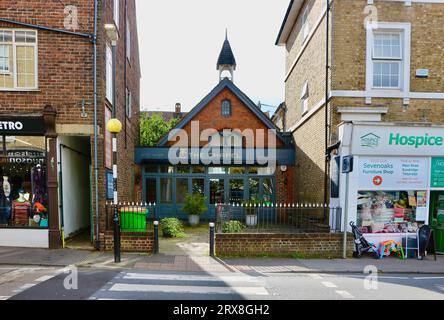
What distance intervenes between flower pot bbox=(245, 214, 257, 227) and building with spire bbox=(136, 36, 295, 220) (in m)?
6.11

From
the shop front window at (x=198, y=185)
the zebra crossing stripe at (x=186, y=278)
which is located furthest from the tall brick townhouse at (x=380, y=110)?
the shop front window at (x=198, y=185)

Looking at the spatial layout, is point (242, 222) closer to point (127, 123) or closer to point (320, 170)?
point (320, 170)

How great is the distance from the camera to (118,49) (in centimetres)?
1252

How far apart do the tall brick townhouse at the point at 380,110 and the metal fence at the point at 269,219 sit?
69cm

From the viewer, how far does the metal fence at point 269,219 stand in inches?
379

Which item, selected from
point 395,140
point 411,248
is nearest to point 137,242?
point 411,248

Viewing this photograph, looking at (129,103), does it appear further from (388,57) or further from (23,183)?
(388,57)

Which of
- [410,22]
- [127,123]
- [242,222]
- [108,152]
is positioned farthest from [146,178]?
[410,22]

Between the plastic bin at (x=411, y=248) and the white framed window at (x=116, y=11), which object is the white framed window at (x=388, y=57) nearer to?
the plastic bin at (x=411, y=248)

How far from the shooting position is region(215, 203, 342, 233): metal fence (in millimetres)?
9625

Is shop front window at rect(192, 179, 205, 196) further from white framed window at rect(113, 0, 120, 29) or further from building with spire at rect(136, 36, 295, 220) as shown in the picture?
white framed window at rect(113, 0, 120, 29)

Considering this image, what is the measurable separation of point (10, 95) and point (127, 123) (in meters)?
5.35

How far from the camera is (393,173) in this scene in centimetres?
994

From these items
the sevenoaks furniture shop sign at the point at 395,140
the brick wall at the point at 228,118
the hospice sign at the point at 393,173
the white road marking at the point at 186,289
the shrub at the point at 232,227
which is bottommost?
the white road marking at the point at 186,289
